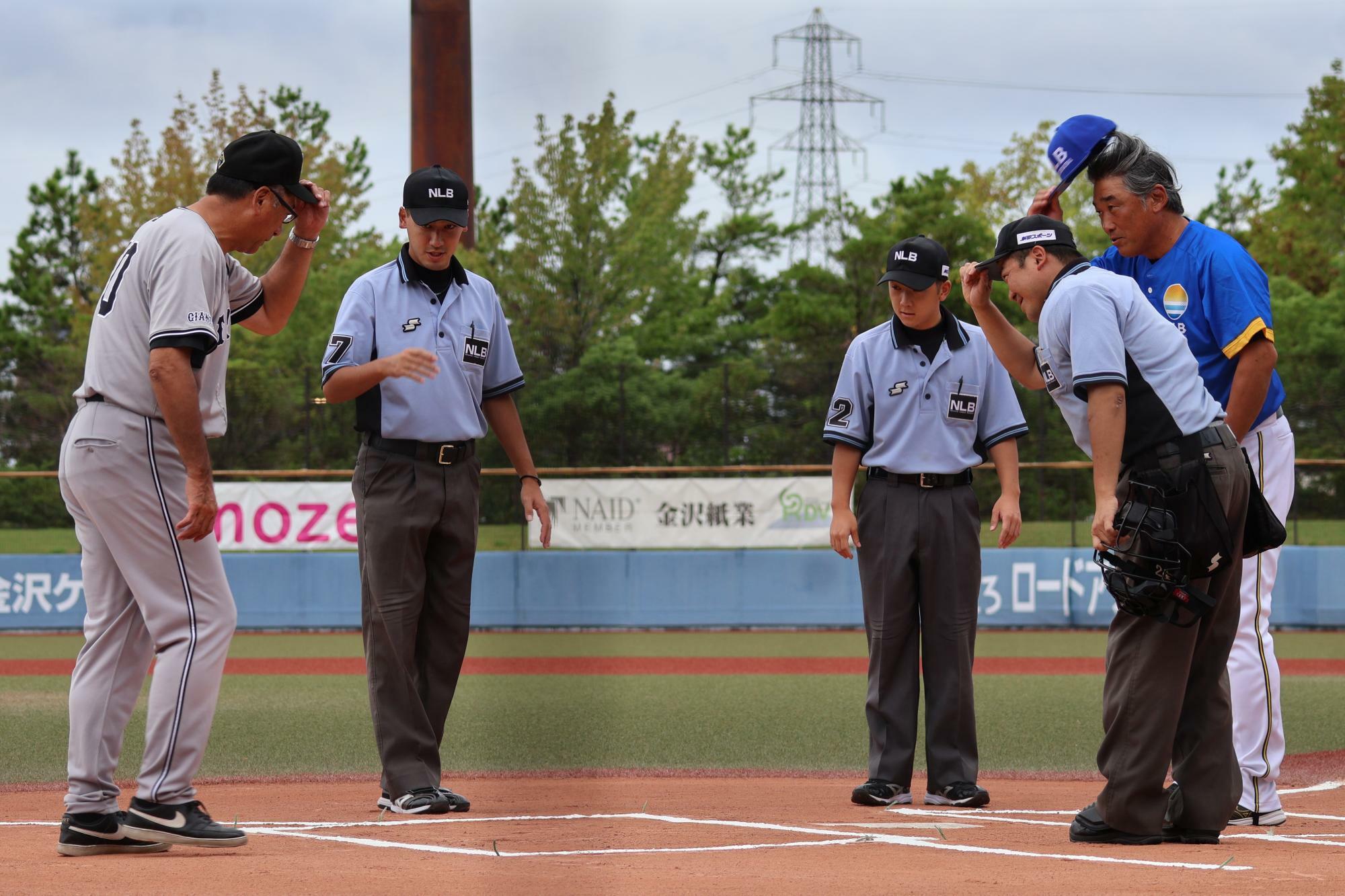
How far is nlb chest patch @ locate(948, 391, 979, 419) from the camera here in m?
5.98

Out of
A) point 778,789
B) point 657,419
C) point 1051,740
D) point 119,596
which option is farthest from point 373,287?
point 657,419

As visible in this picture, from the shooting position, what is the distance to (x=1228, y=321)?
5102mm

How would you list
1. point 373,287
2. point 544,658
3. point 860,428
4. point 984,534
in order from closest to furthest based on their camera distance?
point 373,287 → point 860,428 → point 544,658 → point 984,534

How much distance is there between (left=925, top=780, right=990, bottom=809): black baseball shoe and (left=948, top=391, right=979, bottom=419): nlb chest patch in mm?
1413

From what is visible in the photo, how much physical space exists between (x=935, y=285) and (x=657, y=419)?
14030 millimetres

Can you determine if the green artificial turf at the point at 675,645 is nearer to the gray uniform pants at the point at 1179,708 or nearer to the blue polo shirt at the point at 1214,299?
the blue polo shirt at the point at 1214,299

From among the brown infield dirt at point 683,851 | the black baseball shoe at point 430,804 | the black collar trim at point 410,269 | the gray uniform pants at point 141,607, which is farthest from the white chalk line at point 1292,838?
the black collar trim at point 410,269

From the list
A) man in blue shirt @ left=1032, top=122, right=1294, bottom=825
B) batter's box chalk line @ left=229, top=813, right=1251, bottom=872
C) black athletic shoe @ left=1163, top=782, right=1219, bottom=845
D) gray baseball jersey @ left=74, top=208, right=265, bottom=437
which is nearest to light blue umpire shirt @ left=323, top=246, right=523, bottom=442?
gray baseball jersey @ left=74, top=208, right=265, bottom=437

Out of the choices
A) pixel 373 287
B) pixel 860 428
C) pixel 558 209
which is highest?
pixel 558 209

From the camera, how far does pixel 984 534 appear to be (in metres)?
24.1

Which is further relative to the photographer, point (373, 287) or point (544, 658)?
point (544, 658)

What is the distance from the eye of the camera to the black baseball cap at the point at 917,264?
5961mm

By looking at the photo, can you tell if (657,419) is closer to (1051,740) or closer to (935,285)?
(1051,740)

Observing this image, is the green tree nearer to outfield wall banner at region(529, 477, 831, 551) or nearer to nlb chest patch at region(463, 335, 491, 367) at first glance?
outfield wall banner at region(529, 477, 831, 551)
